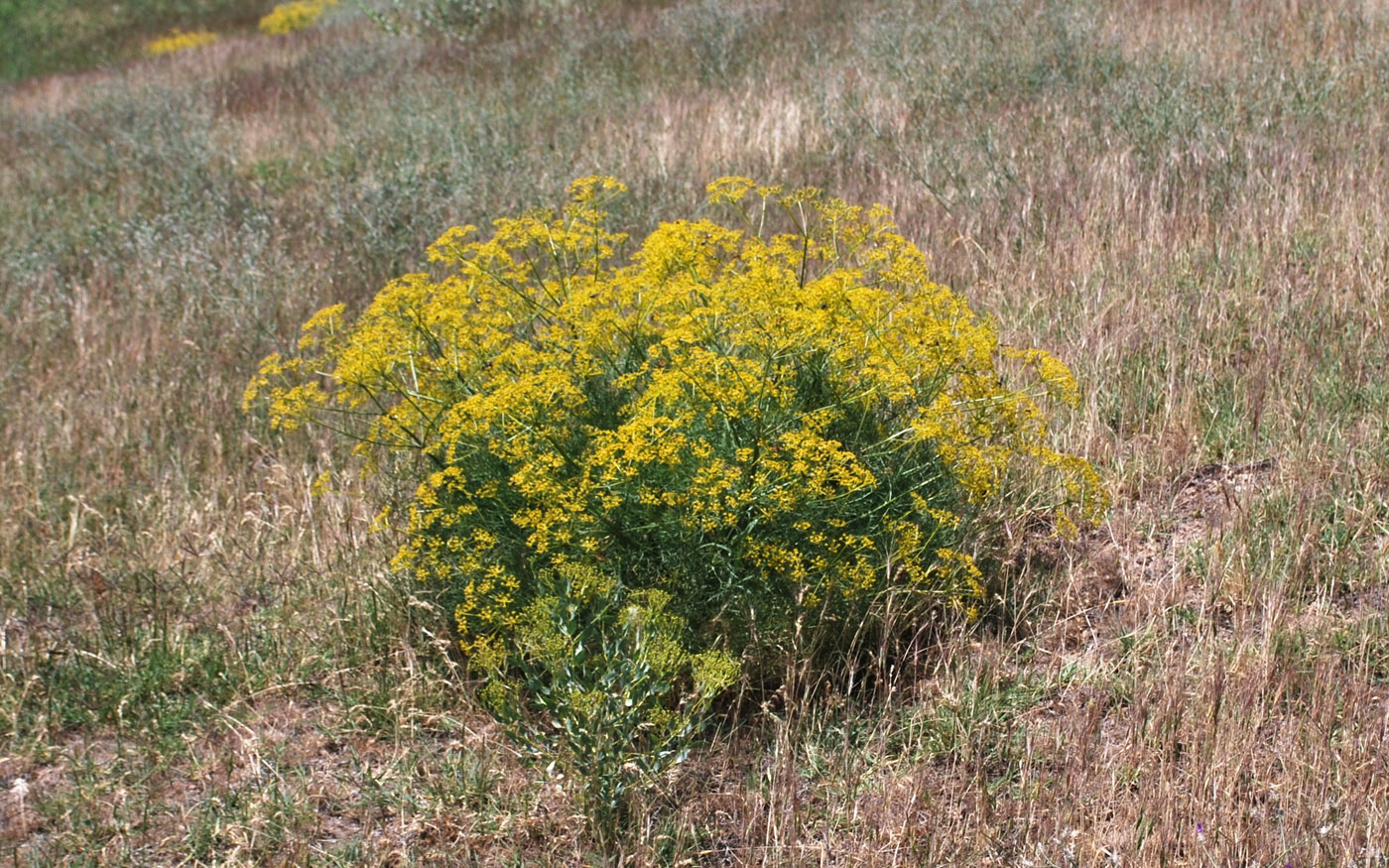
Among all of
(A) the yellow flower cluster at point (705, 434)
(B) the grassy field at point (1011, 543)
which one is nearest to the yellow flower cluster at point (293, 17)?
(B) the grassy field at point (1011, 543)

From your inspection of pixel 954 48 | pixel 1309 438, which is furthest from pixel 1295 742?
pixel 954 48

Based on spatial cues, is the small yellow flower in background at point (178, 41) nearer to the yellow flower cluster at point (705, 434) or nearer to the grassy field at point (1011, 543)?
the grassy field at point (1011, 543)

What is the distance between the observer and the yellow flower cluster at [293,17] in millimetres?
18656

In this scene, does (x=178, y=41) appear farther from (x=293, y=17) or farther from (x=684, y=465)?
(x=684, y=465)

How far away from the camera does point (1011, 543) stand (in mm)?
3352

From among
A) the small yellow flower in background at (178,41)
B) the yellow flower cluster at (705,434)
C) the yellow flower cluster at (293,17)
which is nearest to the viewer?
the yellow flower cluster at (705,434)

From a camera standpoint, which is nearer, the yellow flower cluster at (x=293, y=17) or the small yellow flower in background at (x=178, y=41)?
the small yellow flower in background at (x=178, y=41)

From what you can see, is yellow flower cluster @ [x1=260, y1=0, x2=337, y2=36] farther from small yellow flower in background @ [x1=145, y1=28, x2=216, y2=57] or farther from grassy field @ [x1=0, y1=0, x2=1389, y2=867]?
grassy field @ [x1=0, y1=0, x2=1389, y2=867]

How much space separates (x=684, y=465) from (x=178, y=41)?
19.4m

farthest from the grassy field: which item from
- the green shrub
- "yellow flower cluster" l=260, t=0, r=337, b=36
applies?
"yellow flower cluster" l=260, t=0, r=337, b=36

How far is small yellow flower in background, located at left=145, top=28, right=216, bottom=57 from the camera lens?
18406 millimetres

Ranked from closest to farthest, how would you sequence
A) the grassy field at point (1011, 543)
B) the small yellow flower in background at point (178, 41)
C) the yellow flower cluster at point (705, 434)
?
the grassy field at point (1011, 543), the yellow flower cluster at point (705, 434), the small yellow flower in background at point (178, 41)

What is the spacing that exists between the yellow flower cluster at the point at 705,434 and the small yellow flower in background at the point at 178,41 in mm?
17021

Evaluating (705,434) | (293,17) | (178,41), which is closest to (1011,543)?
(705,434)
